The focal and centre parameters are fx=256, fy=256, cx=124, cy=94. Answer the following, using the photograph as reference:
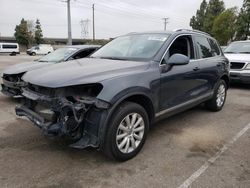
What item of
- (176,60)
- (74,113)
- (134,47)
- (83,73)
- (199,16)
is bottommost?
(74,113)

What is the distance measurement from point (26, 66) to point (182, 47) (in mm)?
4189

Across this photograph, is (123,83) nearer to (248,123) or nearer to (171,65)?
(171,65)

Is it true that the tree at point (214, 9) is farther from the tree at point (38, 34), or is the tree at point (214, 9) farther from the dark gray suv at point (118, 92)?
the tree at point (38, 34)

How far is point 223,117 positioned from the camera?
213 inches

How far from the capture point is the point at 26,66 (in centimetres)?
669

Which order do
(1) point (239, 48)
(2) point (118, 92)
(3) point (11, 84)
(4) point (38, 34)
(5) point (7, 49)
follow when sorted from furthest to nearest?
(4) point (38, 34), (5) point (7, 49), (1) point (239, 48), (3) point (11, 84), (2) point (118, 92)

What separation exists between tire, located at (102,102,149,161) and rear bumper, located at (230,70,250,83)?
593cm

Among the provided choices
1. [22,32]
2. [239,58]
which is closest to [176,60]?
[239,58]

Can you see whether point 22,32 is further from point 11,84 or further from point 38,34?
point 11,84

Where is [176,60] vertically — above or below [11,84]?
above

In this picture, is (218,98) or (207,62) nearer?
(207,62)

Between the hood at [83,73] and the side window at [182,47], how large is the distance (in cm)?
74

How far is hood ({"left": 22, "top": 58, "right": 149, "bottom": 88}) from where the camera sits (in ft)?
10.1

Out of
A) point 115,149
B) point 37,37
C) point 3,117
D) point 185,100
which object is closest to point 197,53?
point 185,100
